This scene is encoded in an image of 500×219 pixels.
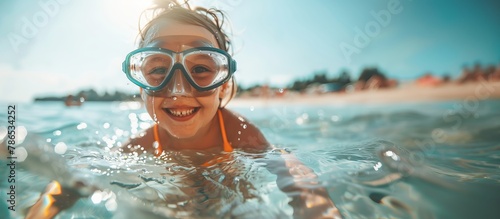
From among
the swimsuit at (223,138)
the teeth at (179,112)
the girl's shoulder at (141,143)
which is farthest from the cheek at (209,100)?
the girl's shoulder at (141,143)

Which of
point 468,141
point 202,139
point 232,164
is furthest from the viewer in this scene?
point 468,141

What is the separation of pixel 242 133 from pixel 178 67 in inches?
37.3

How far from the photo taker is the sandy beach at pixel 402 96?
48.1 feet

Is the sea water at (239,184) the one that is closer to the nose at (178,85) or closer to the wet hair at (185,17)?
the nose at (178,85)

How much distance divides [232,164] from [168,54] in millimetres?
852

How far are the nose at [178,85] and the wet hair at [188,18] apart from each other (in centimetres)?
44

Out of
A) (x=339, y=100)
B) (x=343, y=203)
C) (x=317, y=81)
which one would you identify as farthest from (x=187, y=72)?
(x=317, y=81)

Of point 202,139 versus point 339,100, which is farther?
point 339,100

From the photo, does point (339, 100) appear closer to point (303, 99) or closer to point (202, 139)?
point (303, 99)

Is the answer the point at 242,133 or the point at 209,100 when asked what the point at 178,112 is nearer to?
the point at 209,100

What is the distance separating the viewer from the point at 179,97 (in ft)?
7.06

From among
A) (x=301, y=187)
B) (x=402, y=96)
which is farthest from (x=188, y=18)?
(x=402, y=96)

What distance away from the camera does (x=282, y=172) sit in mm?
1926

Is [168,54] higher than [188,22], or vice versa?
[188,22]
